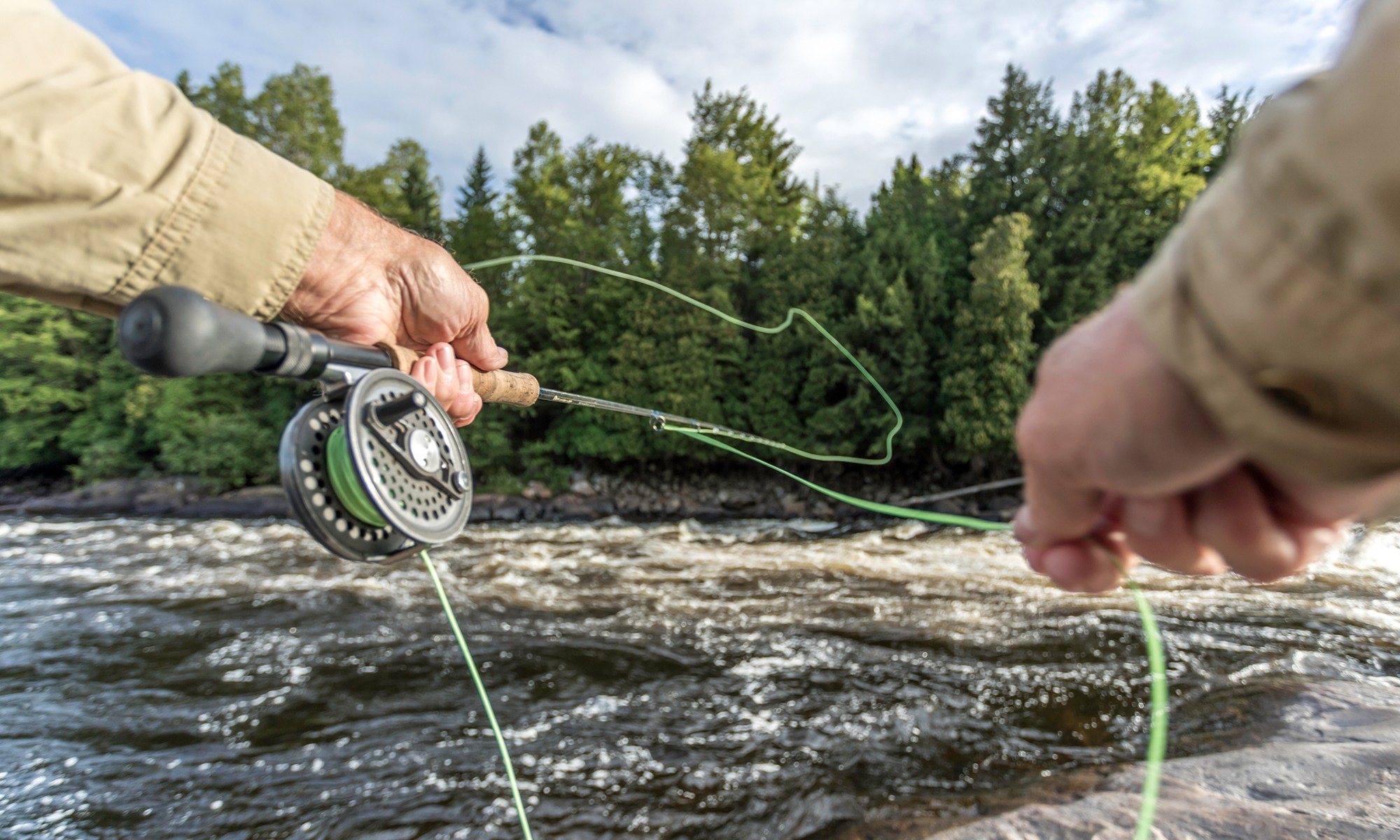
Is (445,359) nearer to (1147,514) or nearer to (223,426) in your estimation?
(1147,514)

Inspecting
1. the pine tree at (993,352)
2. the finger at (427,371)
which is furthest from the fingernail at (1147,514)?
the pine tree at (993,352)

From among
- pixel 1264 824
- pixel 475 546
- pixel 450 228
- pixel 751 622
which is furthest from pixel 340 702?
pixel 450 228

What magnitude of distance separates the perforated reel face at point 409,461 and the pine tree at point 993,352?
63.7 feet

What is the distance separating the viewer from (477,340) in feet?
Result: 9.43

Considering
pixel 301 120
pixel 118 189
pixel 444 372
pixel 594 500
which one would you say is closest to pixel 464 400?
pixel 444 372

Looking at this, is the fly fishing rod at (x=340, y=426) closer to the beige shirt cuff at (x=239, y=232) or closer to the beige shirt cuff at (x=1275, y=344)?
the beige shirt cuff at (x=239, y=232)

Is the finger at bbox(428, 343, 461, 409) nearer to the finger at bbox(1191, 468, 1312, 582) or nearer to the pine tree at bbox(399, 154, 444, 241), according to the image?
the finger at bbox(1191, 468, 1312, 582)

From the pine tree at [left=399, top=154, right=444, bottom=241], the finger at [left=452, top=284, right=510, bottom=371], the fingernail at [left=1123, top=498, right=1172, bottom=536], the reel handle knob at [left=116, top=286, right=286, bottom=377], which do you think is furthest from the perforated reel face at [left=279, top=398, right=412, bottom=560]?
the pine tree at [left=399, top=154, right=444, bottom=241]

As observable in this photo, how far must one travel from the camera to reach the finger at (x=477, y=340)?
2.66 m

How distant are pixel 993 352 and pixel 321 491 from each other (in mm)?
20290

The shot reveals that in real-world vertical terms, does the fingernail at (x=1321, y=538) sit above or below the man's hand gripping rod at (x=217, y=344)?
below

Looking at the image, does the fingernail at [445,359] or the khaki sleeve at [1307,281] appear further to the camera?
the fingernail at [445,359]

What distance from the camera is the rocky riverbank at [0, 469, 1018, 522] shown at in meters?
19.4

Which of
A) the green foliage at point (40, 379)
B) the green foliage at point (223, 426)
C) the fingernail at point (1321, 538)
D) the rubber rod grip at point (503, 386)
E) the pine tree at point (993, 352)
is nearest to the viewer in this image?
the fingernail at point (1321, 538)
